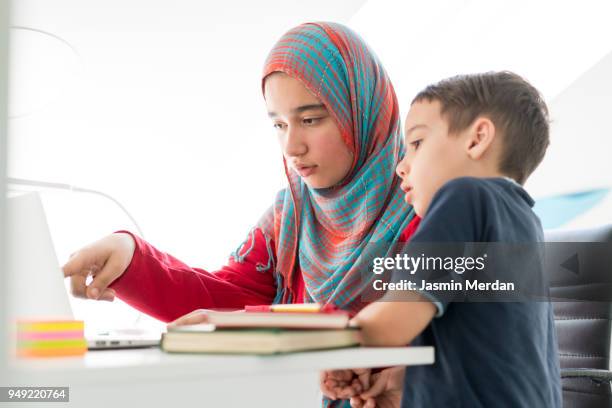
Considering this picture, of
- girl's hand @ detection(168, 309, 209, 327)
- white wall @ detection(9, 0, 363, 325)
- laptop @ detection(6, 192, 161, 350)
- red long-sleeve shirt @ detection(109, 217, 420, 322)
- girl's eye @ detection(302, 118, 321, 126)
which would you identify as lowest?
girl's hand @ detection(168, 309, 209, 327)

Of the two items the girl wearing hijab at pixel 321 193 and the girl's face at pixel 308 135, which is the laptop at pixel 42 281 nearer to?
the girl wearing hijab at pixel 321 193

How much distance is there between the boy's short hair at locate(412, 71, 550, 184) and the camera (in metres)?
1.01

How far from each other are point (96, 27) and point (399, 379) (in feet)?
6.31

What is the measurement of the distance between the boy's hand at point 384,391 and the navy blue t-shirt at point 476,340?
0.09 m

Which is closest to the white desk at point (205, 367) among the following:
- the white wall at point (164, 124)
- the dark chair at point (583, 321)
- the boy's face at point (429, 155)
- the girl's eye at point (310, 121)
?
the boy's face at point (429, 155)

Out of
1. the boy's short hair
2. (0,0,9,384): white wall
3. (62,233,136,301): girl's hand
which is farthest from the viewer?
(62,233,136,301): girl's hand

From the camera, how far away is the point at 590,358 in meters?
1.59

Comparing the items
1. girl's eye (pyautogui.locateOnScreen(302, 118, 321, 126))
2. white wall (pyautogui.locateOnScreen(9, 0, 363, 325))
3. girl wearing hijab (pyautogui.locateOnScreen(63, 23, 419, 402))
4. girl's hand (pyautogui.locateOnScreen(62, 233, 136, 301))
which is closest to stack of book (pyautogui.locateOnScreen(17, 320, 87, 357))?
girl's hand (pyautogui.locateOnScreen(62, 233, 136, 301))

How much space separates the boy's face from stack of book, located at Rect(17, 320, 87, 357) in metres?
0.52

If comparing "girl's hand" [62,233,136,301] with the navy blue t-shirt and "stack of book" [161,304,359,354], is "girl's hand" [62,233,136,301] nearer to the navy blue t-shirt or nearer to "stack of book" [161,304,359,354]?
"stack of book" [161,304,359,354]

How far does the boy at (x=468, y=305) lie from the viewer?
795mm

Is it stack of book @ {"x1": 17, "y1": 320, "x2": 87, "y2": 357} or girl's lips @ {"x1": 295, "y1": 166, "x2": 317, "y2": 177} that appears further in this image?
girl's lips @ {"x1": 295, "y1": 166, "x2": 317, "y2": 177}

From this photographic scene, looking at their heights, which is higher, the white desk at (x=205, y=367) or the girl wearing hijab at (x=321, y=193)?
the girl wearing hijab at (x=321, y=193)

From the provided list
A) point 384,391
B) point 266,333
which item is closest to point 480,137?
point 384,391
